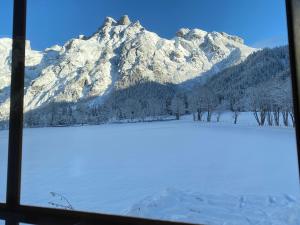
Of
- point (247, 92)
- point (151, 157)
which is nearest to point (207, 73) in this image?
point (247, 92)

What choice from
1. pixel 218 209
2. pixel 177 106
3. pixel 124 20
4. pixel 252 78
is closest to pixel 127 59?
pixel 124 20

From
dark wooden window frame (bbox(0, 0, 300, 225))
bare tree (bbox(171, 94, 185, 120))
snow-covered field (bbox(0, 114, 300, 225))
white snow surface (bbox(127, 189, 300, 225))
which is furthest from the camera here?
bare tree (bbox(171, 94, 185, 120))

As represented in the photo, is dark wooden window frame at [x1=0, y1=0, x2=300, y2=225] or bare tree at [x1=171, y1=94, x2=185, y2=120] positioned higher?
bare tree at [x1=171, y1=94, x2=185, y2=120]

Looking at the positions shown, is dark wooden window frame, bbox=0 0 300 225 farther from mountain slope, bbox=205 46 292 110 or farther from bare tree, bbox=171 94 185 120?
bare tree, bbox=171 94 185 120

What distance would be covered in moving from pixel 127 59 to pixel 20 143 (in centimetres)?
4611

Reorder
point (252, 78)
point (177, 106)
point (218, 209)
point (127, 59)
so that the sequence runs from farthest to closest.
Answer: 1. point (127, 59)
2. point (177, 106)
3. point (252, 78)
4. point (218, 209)

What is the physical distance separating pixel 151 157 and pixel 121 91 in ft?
108

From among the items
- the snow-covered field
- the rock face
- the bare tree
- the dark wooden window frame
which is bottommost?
the snow-covered field

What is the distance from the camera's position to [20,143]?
666mm

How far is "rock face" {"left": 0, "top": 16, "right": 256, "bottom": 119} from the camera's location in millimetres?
32156

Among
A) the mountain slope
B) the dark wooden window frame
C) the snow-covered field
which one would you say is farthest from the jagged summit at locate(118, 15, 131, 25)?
the dark wooden window frame

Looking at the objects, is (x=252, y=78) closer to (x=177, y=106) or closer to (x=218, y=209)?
(x=177, y=106)

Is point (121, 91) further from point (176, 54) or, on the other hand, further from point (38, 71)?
point (38, 71)

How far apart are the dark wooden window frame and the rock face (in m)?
23.7
